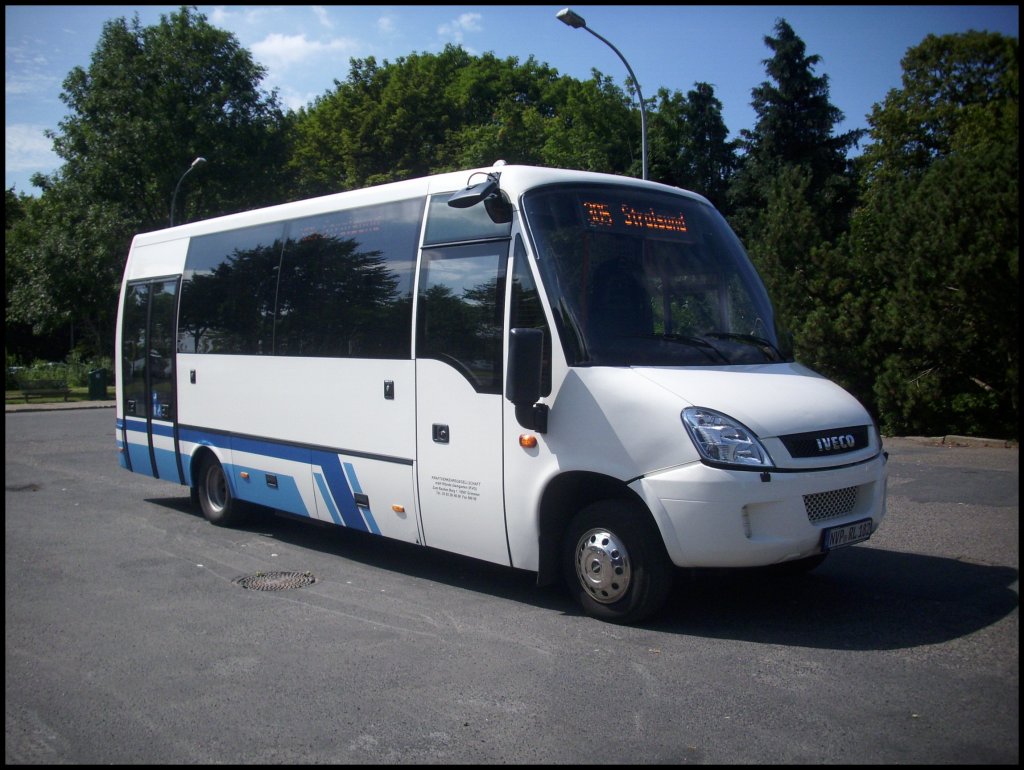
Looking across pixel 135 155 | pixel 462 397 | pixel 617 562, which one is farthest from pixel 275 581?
pixel 135 155

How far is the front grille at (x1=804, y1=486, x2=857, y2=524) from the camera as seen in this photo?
5.65 m

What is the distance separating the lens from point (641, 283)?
6.37m

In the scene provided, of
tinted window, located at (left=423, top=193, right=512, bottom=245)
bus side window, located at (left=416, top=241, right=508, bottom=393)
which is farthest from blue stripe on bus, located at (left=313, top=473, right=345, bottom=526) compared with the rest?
tinted window, located at (left=423, top=193, right=512, bottom=245)

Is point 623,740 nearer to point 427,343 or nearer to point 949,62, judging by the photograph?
point 427,343

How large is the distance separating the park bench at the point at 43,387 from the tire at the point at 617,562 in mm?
34110

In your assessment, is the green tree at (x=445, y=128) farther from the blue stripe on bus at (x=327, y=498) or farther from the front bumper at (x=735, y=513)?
the front bumper at (x=735, y=513)

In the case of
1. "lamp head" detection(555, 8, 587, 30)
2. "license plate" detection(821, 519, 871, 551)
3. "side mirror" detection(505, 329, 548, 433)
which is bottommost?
"license plate" detection(821, 519, 871, 551)

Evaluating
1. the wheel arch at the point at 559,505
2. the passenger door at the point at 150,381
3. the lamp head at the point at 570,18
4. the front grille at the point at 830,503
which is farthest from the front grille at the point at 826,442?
the lamp head at the point at 570,18

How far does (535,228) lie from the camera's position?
20.6ft

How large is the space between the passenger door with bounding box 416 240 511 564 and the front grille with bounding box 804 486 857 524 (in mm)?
2026

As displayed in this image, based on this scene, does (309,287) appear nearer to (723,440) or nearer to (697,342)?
(697,342)

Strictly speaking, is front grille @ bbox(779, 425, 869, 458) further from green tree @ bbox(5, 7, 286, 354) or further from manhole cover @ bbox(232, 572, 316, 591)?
green tree @ bbox(5, 7, 286, 354)

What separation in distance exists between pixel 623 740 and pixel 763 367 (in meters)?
2.98

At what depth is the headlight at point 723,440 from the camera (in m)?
5.45
